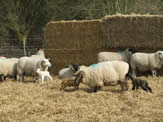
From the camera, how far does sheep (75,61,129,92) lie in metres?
7.35

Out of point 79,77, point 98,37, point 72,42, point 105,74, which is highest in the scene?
point 98,37

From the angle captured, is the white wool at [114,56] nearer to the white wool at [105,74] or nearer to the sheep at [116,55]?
the sheep at [116,55]

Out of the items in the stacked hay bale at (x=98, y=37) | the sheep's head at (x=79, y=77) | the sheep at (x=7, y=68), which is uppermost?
the stacked hay bale at (x=98, y=37)

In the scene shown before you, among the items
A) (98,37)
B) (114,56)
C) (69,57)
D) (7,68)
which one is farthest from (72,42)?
(7,68)

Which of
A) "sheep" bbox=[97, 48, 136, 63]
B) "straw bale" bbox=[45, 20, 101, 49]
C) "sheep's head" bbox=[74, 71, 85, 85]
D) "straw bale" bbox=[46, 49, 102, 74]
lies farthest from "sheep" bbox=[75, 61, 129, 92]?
"straw bale" bbox=[45, 20, 101, 49]

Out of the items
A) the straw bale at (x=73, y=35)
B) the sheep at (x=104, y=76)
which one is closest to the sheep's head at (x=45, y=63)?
the sheep at (x=104, y=76)

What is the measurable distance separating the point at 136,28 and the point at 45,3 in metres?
16.0

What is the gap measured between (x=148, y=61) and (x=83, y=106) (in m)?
5.33

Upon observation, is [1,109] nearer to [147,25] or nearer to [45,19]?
[147,25]

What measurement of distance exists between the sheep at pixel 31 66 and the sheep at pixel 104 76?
2644 mm

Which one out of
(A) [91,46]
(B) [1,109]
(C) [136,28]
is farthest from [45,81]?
(C) [136,28]

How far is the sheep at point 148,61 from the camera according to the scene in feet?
32.9

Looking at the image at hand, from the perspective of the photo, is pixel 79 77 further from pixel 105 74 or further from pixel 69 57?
pixel 69 57

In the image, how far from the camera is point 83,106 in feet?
18.9
